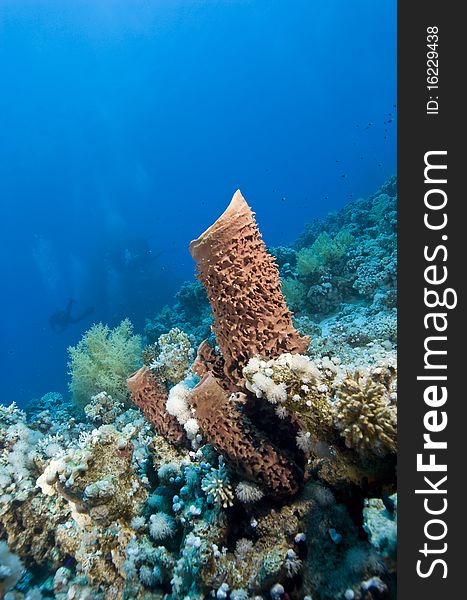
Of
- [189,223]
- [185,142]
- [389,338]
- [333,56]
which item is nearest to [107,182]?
[189,223]

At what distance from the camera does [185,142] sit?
326 feet

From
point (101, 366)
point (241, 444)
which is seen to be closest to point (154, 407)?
point (241, 444)

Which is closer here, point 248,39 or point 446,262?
point 446,262

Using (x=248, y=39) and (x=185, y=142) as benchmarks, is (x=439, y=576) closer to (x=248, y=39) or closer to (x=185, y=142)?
(x=185, y=142)

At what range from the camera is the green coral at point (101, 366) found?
23.3 feet

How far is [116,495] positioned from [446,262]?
3.56 metres

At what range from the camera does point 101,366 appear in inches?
290

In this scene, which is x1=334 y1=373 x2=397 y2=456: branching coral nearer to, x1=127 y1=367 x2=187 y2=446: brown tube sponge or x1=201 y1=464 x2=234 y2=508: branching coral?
x1=201 y1=464 x2=234 y2=508: branching coral

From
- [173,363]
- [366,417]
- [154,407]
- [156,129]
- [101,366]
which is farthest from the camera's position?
[156,129]

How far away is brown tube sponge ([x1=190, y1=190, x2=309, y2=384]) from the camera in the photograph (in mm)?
2916

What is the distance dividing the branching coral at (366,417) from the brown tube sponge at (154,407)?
2025 millimetres

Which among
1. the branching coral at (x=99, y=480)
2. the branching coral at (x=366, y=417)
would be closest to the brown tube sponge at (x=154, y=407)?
the branching coral at (x=99, y=480)

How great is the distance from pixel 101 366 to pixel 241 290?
5448 millimetres

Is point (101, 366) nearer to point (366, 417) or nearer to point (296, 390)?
point (296, 390)
